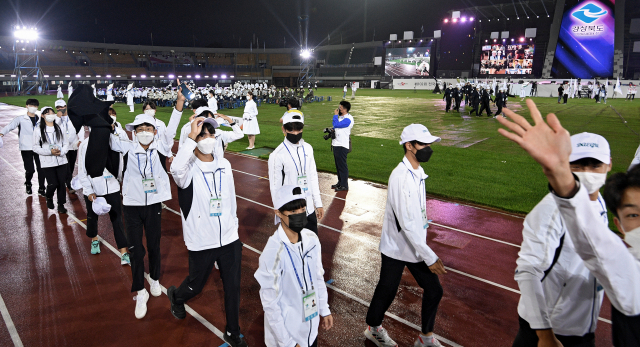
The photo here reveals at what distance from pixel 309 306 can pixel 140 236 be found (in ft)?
10.0

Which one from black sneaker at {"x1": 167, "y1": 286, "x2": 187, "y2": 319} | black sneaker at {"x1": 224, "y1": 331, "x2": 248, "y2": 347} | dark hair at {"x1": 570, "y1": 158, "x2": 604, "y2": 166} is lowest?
black sneaker at {"x1": 224, "y1": 331, "x2": 248, "y2": 347}

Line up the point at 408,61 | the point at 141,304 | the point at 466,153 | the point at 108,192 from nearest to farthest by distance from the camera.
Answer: the point at 141,304
the point at 108,192
the point at 466,153
the point at 408,61

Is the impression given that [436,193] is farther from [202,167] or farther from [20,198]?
[20,198]

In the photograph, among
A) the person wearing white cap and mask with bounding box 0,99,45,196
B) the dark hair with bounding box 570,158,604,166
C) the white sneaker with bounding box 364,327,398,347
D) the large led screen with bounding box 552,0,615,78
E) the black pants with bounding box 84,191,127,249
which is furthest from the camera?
the large led screen with bounding box 552,0,615,78

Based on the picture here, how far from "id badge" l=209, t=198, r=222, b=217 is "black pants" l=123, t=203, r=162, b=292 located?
1518mm

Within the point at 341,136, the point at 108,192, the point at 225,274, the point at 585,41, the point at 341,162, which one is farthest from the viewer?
the point at 585,41

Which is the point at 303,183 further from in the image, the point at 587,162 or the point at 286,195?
the point at 587,162

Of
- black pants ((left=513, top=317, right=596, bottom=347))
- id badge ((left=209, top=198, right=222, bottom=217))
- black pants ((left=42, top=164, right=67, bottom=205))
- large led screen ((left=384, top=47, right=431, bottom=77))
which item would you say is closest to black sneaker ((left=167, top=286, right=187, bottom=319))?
id badge ((left=209, top=198, right=222, bottom=217))

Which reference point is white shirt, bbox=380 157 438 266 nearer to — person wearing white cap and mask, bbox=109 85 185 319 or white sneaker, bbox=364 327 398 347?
white sneaker, bbox=364 327 398 347

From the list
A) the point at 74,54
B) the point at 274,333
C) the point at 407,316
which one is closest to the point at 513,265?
the point at 407,316

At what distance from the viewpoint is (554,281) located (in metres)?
2.48

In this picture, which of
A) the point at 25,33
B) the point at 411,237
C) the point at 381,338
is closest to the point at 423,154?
the point at 411,237

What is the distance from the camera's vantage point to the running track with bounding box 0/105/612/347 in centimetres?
443

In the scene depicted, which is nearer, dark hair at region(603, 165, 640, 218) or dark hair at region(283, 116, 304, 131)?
dark hair at region(603, 165, 640, 218)
